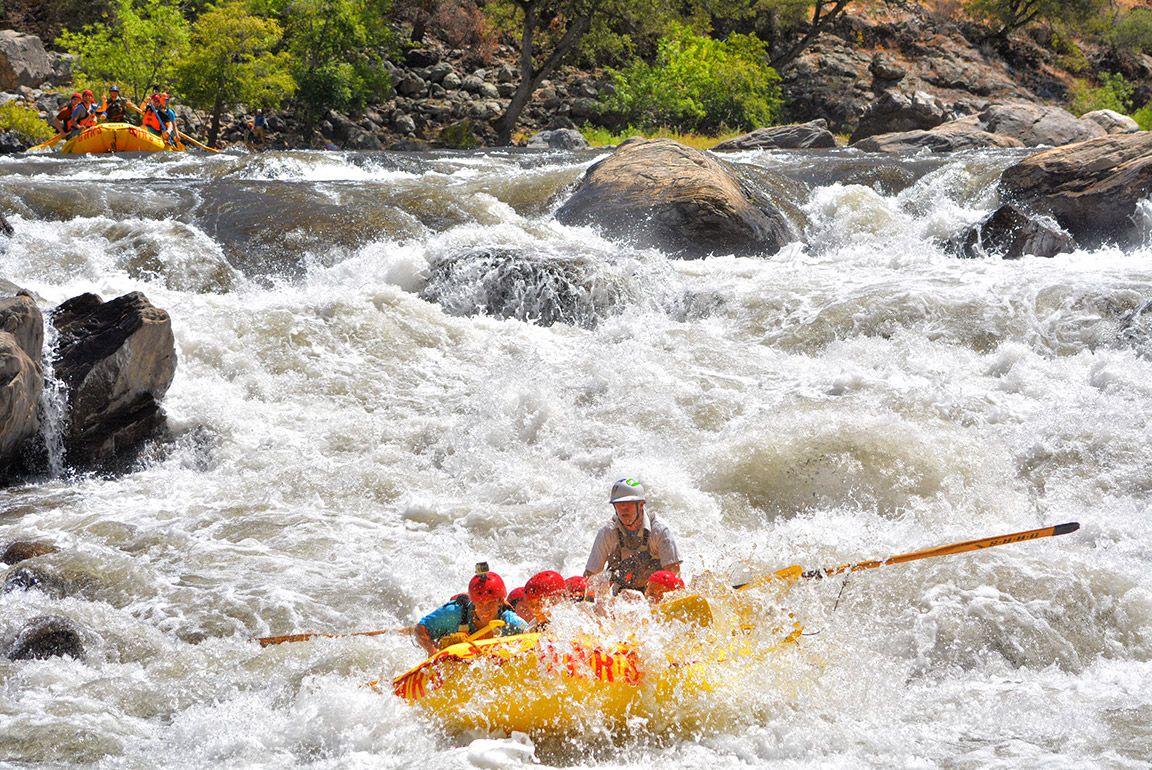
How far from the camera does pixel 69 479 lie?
6113 millimetres

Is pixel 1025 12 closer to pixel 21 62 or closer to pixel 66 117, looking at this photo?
pixel 66 117

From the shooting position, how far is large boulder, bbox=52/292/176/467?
20.5 ft

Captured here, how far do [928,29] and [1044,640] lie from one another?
30905 millimetres

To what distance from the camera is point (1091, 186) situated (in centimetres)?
1076

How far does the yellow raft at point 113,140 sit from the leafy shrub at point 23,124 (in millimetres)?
2671

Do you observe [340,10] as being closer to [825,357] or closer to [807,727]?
[825,357]

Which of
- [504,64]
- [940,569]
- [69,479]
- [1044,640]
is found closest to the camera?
[1044,640]

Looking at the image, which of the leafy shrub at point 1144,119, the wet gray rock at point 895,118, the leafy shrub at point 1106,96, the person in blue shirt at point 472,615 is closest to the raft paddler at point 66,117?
the person in blue shirt at point 472,615

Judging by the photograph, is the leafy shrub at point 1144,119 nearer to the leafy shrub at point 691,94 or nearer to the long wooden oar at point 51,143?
the leafy shrub at point 691,94

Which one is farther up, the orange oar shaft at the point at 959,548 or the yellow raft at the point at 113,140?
the orange oar shaft at the point at 959,548

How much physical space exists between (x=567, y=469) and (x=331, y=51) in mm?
17806

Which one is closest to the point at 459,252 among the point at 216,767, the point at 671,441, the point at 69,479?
the point at 671,441

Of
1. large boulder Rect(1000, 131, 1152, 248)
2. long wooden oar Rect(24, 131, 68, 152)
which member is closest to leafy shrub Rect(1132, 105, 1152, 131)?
large boulder Rect(1000, 131, 1152, 248)

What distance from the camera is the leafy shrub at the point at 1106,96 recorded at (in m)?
26.2
